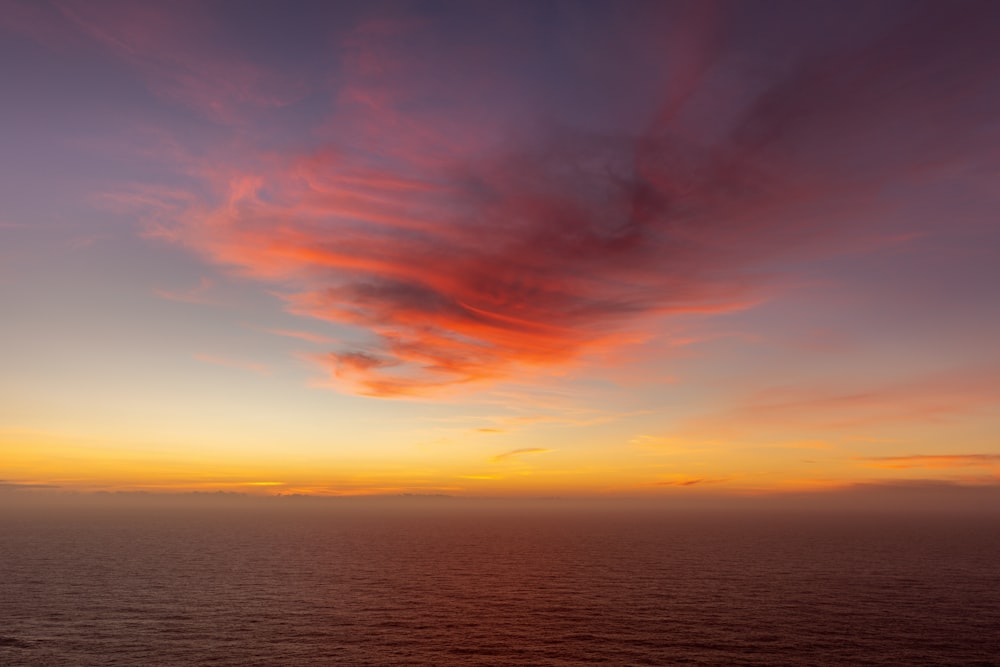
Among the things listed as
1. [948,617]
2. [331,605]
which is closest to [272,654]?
[331,605]

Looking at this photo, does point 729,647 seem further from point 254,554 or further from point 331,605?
point 254,554

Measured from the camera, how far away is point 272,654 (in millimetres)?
63875

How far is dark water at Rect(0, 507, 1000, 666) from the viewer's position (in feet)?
213

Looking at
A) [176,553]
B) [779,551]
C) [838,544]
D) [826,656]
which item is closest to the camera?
[826,656]

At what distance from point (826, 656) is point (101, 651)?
261ft

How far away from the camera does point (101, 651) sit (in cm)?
6431

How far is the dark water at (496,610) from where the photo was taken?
64812mm

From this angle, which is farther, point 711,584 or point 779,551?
point 779,551

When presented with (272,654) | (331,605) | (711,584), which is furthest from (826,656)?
(331,605)

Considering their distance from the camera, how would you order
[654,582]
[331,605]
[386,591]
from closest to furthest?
1. [331,605]
2. [386,591]
3. [654,582]

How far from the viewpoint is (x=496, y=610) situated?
88062 mm

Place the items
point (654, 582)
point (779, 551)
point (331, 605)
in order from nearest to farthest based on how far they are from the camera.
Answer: point (331, 605) → point (654, 582) → point (779, 551)

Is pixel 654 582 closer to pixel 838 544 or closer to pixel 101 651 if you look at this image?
pixel 101 651

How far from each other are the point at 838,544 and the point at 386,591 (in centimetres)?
16042
